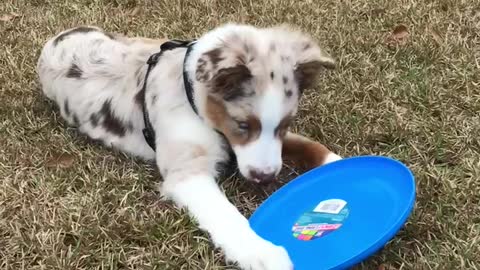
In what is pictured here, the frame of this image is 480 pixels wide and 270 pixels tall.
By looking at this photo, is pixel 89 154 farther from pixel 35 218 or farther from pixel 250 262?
pixel 250 262

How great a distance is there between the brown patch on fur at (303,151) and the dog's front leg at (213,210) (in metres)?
0.60

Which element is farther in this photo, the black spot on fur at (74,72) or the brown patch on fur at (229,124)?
the black spot on fur at (74,72)

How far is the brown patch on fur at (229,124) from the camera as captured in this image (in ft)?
12.3

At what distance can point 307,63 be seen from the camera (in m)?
3.86

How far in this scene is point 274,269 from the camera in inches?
128

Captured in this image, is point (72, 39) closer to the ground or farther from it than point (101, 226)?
farther from it

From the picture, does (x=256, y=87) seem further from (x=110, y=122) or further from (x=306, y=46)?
(x=110, y=122)

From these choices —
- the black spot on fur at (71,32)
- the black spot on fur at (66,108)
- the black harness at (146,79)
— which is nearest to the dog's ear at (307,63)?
the black harness at (146,79)

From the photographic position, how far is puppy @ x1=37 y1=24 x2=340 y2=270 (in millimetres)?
3668

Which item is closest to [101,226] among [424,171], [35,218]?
[35,218]

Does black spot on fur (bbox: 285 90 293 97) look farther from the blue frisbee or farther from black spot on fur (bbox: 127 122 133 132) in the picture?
black spot on fur (bbox: 127 122 133 132)

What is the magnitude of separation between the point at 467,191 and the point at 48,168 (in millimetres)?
2409

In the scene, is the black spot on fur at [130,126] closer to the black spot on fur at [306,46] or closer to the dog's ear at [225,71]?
the dog's ear at [225,71]

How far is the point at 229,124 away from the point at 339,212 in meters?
0.74
